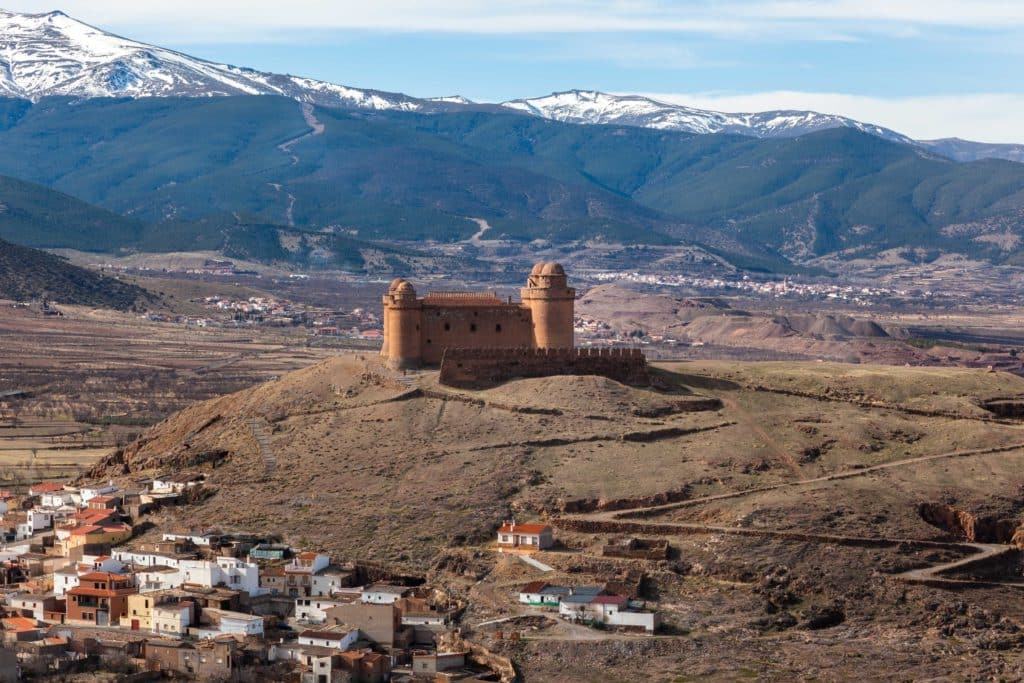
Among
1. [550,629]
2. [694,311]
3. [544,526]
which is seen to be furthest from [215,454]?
[694,311]

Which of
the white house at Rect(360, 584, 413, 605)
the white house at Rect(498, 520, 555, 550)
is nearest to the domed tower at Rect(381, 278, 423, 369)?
the white house at Rect(498, 520, 555, 550)

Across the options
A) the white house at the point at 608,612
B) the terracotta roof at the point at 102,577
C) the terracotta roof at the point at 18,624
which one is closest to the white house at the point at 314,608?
the terracotta roof at the point at 102,577

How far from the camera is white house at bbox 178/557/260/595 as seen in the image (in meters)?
62.7

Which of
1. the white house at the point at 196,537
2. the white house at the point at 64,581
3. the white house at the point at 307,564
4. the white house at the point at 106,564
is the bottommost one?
the white house at the point at 64,581

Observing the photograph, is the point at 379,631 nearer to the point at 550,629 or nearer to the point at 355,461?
the point at 550,629

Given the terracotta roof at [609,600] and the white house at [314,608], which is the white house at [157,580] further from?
the terracotta roof at [609,600]

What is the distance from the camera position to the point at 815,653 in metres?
57.8

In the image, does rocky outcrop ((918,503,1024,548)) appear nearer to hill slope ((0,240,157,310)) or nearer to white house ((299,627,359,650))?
white house ((299,627,359,650))

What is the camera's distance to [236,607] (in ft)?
201

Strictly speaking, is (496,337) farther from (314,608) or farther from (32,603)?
(32,603)

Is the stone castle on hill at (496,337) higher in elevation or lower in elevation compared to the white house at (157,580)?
higher

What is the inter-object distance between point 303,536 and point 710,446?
1429cm

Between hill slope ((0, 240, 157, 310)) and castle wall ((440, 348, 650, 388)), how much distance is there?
102 m

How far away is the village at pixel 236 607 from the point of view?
56.1 metres
